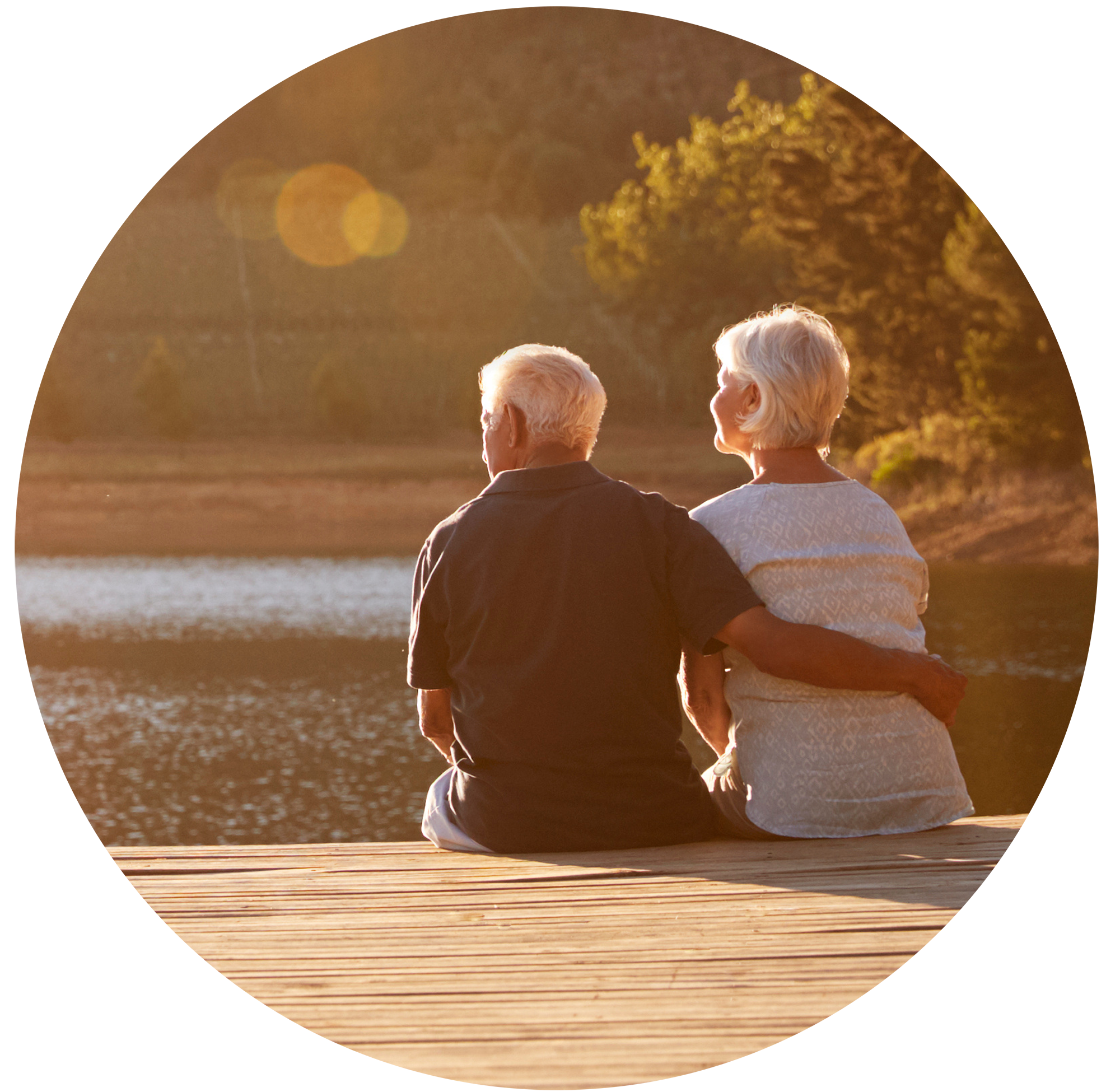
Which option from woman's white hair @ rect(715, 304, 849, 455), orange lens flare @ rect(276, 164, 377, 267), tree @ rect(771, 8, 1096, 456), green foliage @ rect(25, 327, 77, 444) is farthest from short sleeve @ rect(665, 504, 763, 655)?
orange lens flare @ rect(276, 164, 377, 267)

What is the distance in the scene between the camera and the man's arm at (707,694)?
99.4 inches

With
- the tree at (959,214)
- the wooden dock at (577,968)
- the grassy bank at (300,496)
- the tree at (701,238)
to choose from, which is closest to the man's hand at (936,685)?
the wooden dock at (577,968)

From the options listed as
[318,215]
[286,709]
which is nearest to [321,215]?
[318,215]

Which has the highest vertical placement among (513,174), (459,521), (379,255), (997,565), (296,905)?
(513,174)

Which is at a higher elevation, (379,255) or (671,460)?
(379,255)

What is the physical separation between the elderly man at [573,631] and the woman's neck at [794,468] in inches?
6.5

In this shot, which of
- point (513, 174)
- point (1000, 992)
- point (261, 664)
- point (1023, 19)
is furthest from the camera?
point (513, 174)

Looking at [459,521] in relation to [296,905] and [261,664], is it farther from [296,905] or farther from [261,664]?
[261,664]

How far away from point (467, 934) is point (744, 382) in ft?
3.38

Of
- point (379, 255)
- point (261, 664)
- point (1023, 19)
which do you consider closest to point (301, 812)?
point (261, 664)

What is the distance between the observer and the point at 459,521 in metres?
2.43

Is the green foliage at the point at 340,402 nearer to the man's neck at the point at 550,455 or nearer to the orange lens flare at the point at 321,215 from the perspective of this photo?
the orange lens flare at the point at 321,215

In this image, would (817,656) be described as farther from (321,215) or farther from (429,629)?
(321,215)

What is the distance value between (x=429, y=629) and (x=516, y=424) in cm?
40
